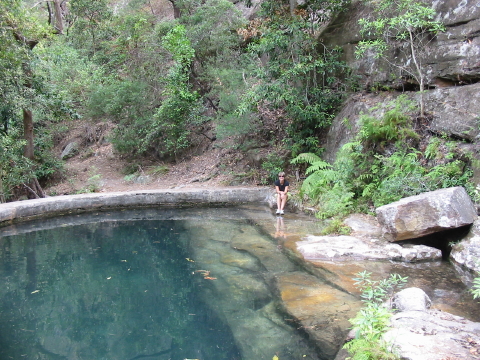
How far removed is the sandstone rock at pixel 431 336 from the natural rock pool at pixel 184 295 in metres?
0.80

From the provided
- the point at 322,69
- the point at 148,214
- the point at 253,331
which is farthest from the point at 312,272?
the point at 322,69

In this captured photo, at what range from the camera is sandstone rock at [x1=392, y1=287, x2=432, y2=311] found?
4069 mm

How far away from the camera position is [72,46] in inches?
838

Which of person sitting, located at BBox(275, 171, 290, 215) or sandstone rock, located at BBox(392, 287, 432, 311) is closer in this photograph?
sandstone rock, located at BBox(392, 287, 432, 311)

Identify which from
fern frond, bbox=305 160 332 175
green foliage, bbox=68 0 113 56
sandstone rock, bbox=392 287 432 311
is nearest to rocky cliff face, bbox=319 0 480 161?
fern frond, bbox=305 160 332 175

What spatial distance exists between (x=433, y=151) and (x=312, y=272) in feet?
12.3

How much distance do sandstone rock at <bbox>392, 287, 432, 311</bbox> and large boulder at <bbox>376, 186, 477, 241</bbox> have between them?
210 cm

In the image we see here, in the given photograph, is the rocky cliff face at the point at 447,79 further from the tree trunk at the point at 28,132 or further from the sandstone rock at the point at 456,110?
the tree trunk at the point at 28,132

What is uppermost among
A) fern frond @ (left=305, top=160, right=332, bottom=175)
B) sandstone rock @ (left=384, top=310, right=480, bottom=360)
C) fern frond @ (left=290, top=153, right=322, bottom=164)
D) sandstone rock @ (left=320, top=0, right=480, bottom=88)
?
sandstone rock @ (left=320, top=0, right=480, bottom=88)

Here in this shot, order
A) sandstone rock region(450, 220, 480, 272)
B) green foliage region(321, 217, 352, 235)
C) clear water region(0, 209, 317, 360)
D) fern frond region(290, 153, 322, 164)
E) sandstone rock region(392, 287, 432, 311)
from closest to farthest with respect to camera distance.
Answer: sandstone rock region(392, 287, 432, 311) → clear water region(0, 209, 317, 360) → sandstone rock region(450, 220, 480, 272) → green foliage region(321, 217, 352, 235) → fern frond region(290, 153, 322, 164)

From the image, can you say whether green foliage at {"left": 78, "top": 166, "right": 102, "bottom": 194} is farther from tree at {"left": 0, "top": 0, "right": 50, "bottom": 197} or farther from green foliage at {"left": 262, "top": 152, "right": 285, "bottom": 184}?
green foliage at {"left": 262, "top": 152, "right": 285, "bottom": 184}

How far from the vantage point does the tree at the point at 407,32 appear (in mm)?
8211

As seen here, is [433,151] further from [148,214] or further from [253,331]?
[148,214]

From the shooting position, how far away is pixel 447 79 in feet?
28.6
